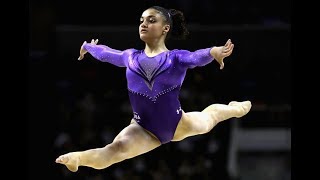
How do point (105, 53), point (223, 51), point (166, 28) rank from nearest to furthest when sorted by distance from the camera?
point (223, 51)
point (166, 28)
point (105, 53)

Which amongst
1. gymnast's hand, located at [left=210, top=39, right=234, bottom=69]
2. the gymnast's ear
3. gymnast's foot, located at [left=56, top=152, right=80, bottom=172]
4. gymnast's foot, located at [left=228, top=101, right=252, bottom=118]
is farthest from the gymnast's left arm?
gymnast's foot, located at [left=56, top=152, right=80, bottom=172]

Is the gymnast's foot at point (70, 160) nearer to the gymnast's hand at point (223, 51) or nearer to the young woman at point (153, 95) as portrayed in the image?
the young woman at point (153, 95)

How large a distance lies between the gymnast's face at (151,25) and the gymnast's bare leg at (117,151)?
0.47 metres

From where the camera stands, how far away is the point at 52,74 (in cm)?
416

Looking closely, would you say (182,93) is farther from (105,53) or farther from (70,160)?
(70,160)

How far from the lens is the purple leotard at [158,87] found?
3.09 m

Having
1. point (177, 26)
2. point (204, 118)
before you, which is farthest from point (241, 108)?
point (177, 26)

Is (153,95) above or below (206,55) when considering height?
below

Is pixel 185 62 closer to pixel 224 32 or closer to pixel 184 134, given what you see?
pixel 184 134

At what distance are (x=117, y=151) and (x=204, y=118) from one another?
21.6 inches

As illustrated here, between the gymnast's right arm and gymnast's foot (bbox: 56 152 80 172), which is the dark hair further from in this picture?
gymnast's foot (bbox: 56 152 80 172)

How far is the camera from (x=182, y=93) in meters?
4.23

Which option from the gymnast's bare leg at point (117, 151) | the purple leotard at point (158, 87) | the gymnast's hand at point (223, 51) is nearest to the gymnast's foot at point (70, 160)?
the gymnast's bare leg at point (117, 151)

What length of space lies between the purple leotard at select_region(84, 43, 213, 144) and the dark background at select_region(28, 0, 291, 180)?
0.95m
